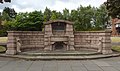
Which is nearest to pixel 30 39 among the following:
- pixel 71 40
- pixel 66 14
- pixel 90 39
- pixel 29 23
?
pixel 71 40

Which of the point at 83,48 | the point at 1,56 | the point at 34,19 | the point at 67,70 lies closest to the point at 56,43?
the point at 83,48

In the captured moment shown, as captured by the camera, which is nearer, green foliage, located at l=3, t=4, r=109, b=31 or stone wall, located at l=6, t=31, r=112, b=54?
stone wall, located at l=6, t=31, r=112, b=54

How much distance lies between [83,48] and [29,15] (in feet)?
161

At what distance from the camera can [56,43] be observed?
19453 millimetres

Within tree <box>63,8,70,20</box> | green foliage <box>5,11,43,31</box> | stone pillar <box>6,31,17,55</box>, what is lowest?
stone pillar <box>6,31,17,55</box>

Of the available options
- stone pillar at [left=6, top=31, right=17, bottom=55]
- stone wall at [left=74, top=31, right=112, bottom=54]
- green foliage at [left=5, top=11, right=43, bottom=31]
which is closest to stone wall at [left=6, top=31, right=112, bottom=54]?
stone wall at [left=74, top=31, right=112, bottom=54]

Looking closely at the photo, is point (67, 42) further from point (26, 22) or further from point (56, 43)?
point (26, 22)

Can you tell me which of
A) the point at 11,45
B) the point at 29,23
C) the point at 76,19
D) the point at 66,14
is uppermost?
the point at 66,14

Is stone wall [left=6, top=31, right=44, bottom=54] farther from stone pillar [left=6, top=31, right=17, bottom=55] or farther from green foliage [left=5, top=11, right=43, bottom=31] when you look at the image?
green foliage [left=5, top=11, right=43, bottom=31]

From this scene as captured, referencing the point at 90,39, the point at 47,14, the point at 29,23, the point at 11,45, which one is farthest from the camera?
the point at 47,14

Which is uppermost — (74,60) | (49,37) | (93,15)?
(93,15)

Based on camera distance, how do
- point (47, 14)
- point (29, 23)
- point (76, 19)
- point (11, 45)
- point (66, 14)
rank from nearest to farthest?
point (11, 45), point (29, 23), point (76, 19), point (66, 14), point (47, 14)

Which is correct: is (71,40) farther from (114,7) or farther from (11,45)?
(114,7)

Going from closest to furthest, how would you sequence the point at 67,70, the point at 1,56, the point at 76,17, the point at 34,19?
the point at 67,70, the point at 1,56, the point at 34,19, the point at 76,17
